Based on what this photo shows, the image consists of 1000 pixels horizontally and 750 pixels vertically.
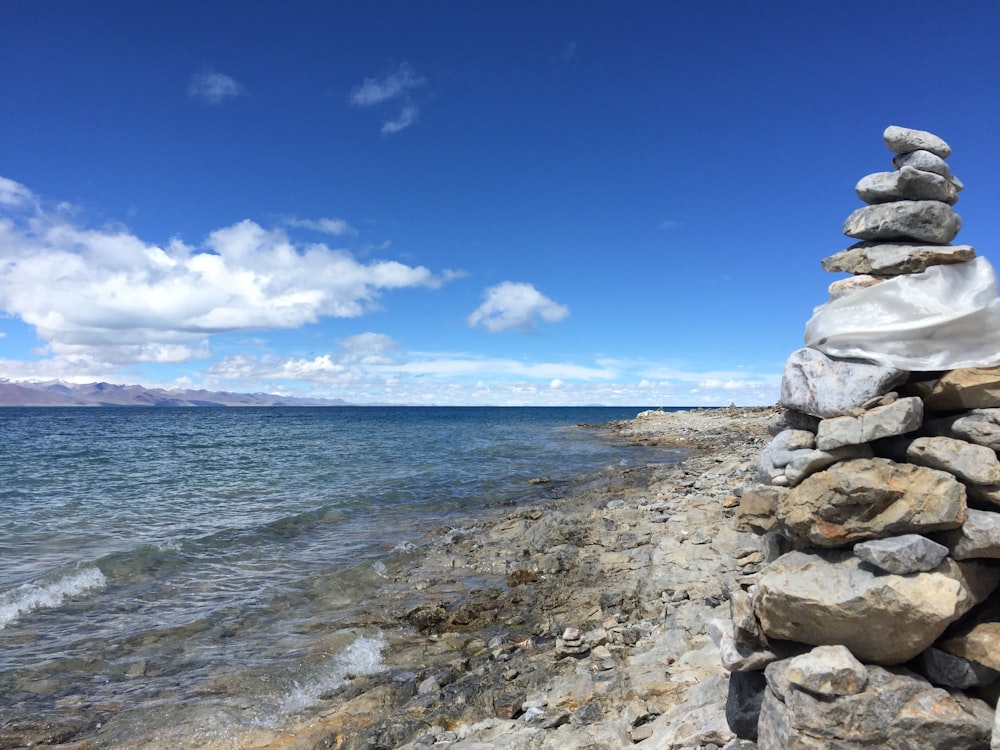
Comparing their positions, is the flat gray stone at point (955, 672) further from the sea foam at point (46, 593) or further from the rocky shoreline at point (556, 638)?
the sea foam at point (46, 593)

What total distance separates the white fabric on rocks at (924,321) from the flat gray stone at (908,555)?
1536 mm

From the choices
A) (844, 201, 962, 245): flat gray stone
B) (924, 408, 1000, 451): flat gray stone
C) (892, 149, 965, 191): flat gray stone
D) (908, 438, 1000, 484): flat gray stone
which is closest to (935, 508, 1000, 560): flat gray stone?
(908, 438, 1000, 484): flat gray stone

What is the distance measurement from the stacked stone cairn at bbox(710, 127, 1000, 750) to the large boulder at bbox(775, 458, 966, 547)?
0.01 metres

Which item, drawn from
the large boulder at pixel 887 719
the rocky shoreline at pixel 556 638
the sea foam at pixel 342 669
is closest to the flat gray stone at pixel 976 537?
the large boulder at pixel 887 719

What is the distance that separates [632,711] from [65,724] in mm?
7819

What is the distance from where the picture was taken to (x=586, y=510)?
1975 centimetres

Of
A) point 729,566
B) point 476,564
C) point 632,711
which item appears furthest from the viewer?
point 476,564

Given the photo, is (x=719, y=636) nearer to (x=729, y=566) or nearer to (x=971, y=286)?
(x=971, y=286)

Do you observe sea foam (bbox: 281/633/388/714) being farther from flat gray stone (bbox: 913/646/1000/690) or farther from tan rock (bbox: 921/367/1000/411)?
tan rock (bbox: 921/367/1000/411)

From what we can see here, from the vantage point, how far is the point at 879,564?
4723 millimetres

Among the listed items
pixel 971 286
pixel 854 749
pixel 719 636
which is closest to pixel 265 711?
pixel 719 636

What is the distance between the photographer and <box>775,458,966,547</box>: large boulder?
4.79 meters

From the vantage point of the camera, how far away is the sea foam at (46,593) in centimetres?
1226

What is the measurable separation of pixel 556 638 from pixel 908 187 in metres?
8.20
